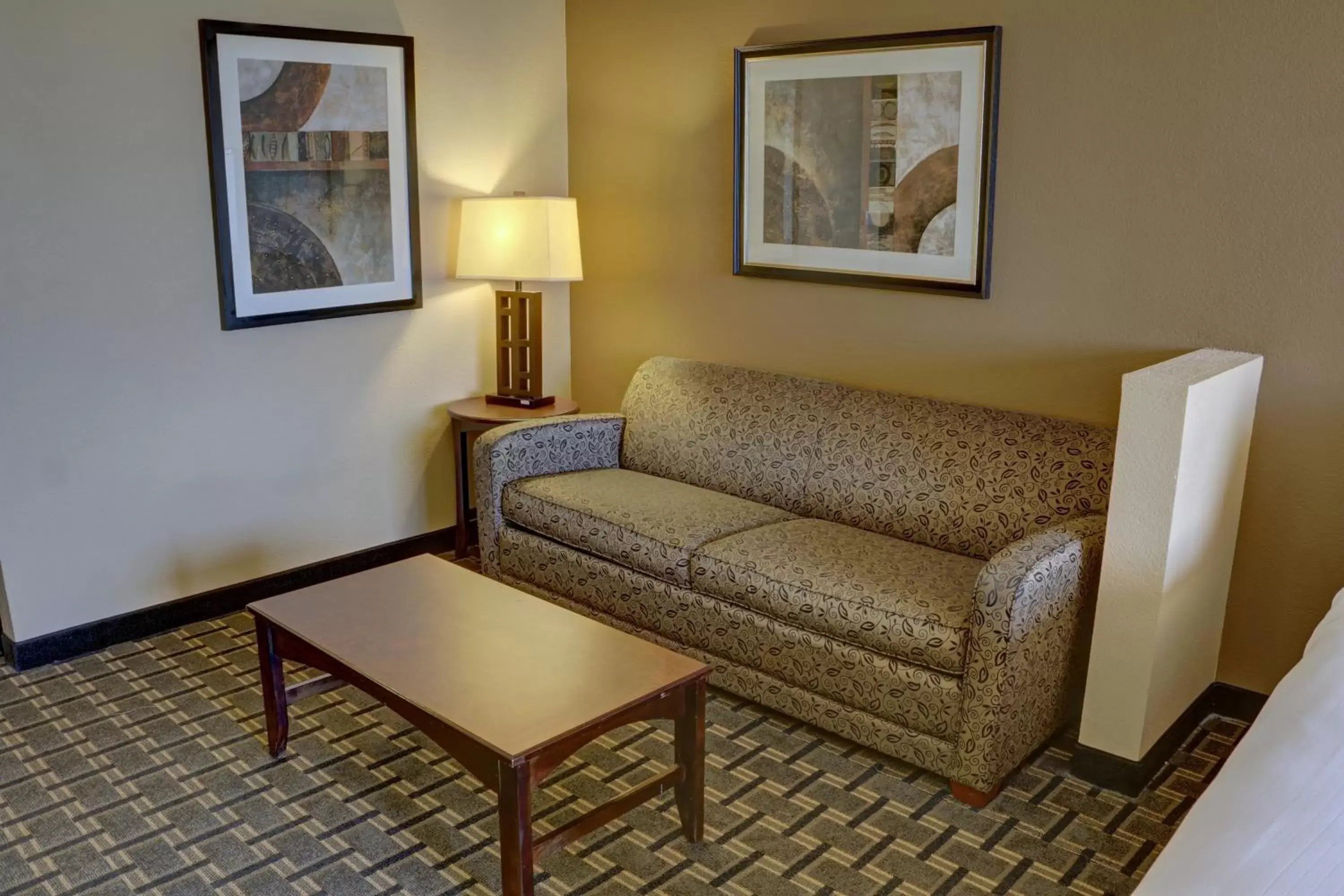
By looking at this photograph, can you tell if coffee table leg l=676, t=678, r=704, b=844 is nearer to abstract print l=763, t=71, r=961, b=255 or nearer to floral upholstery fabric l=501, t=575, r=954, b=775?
floral upholstery fabric l=501, t=575, r=954, b=775

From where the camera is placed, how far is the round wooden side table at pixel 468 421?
3.93m

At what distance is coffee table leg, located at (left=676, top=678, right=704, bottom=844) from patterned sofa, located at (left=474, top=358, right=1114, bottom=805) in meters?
0.51

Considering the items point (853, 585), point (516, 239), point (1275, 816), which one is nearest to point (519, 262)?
point (516, 239)

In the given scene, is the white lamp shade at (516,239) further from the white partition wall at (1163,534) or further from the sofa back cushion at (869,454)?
the white partition wall at (1163,534)

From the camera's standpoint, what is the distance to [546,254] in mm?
3932

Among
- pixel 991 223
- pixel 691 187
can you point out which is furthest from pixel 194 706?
pixel 991 223

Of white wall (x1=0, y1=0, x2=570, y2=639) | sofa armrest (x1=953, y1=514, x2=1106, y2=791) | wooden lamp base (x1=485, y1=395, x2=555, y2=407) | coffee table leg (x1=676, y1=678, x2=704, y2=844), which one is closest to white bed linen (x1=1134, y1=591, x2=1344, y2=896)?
sofa armrest (x1=953, y1=514, x2=1106, y2=791)

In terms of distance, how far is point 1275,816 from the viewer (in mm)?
1428

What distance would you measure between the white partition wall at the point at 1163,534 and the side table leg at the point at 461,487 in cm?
222

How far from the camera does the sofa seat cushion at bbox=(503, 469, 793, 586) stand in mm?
3207

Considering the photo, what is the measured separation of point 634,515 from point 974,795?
4.01ft

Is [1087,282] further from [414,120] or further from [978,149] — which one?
[414,120]

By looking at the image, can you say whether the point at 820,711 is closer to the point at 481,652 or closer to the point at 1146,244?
the point at 481,652

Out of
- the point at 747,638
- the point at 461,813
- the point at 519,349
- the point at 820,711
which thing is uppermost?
the point at 519,349
